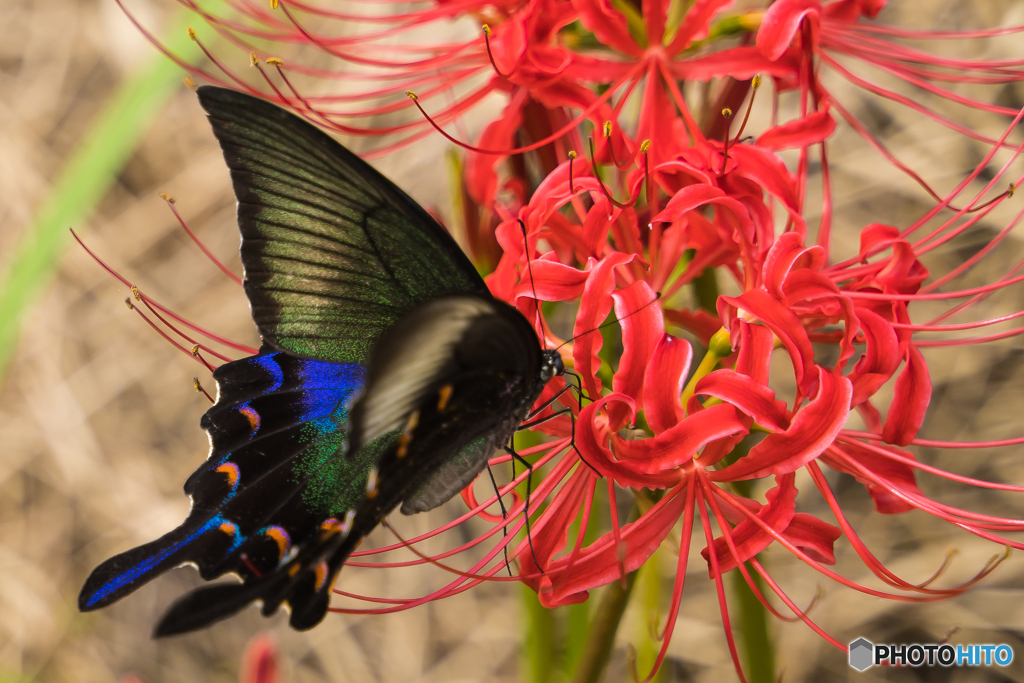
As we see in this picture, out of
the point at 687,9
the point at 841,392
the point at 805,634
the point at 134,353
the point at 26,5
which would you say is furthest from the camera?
the point at 26,5

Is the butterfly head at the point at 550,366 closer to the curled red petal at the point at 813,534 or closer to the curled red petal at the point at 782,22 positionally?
the curled red petal at the point at 813,534

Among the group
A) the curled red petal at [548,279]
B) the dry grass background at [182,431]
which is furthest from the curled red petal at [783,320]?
the dry grass background at [182,431]


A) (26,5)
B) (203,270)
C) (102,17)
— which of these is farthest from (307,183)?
(26,5)

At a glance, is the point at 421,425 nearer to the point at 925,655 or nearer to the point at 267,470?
the point at 267,470

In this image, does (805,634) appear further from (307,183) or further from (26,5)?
(26,5)

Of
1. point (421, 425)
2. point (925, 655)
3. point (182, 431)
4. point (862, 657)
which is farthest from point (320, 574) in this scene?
point (182, 431)

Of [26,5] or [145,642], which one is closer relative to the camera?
[145,642]

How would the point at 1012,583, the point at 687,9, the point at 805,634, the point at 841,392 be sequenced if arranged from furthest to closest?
1. the point at 805,634
2. the point at 1012,583
3. the point at 687,9
4. the point at 841,392
